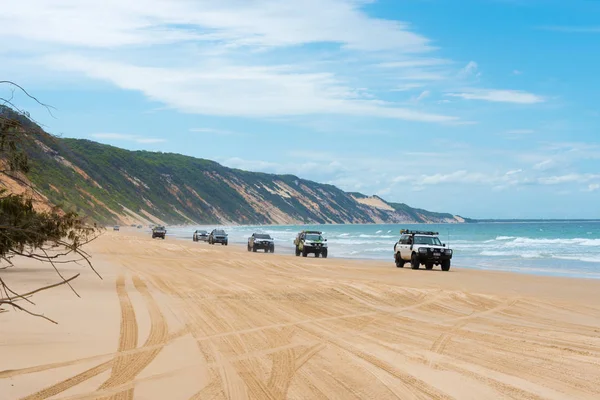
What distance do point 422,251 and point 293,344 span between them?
2525 cm

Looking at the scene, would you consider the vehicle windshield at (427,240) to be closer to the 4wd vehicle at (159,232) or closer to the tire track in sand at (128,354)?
the tire track in sand at (128,354)

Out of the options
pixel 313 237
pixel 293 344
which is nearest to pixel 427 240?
pixel 313 237

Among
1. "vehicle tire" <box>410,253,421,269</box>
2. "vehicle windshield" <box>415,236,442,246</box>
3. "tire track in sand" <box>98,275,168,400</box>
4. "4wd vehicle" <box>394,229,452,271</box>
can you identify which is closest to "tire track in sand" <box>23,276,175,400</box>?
"tire track in sand" <box>98,275,168,400</box>

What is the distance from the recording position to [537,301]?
20609 millimetres

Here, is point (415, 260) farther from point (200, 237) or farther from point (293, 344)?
point (200, 237)

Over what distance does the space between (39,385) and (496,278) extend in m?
24.9

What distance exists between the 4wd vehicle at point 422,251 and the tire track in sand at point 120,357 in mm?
20385

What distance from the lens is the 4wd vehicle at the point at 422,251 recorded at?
35.6 metres

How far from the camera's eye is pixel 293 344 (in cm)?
1133

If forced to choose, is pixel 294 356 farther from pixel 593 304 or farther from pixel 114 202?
pixel 114 202

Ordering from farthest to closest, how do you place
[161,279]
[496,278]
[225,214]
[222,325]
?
[225,214] < [496,278] < [161,279] < [222,325]

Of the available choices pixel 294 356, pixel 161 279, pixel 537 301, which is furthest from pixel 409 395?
pixel 161 279

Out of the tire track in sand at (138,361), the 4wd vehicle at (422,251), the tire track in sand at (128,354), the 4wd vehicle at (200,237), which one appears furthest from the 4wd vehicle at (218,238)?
the tire track in sand at (138,361)

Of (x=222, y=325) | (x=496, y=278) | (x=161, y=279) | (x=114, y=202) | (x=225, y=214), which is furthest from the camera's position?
(x=225, y=214)
